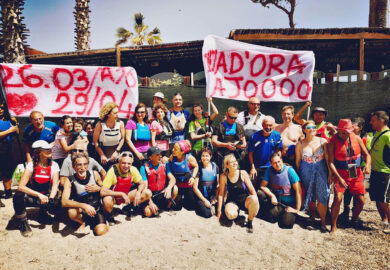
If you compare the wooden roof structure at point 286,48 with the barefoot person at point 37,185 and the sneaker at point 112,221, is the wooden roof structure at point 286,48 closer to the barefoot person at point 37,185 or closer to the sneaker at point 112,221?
the barefoot person at point 37,185

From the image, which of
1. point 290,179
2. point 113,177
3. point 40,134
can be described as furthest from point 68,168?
point 290,179

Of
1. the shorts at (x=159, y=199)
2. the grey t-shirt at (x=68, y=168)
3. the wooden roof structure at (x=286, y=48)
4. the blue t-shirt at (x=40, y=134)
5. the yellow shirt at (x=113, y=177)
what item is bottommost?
the shorts at (x=159, y=199)

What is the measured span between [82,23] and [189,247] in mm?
14419

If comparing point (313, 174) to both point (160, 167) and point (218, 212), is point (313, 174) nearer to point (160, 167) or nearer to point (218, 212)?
point (218, 212)

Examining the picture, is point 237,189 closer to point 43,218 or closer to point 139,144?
point 139,144

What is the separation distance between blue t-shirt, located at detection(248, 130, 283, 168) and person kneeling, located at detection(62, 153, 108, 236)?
2.61 metres

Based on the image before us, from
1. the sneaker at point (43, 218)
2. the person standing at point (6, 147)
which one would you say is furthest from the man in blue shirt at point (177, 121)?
the person standing at point (6, 147)

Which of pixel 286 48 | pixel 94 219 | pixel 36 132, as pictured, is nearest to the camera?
pixel 94 219

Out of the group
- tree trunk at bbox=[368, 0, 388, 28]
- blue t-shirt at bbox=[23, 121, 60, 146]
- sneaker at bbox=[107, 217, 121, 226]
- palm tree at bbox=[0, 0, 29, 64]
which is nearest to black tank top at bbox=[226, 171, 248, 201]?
sneaker at bbox=[107, 217, 121, 226]

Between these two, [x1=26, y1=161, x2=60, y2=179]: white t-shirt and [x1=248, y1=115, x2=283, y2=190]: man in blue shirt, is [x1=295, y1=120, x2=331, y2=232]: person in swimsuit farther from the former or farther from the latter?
[x1=26, y1=161, x2=60, y2=179]: white t-shirt

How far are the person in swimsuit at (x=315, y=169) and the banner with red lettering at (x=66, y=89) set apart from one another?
360 cm

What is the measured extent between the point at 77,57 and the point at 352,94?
28.7 feet

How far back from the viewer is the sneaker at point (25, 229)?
12.4ft

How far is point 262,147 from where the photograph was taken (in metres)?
4.39
